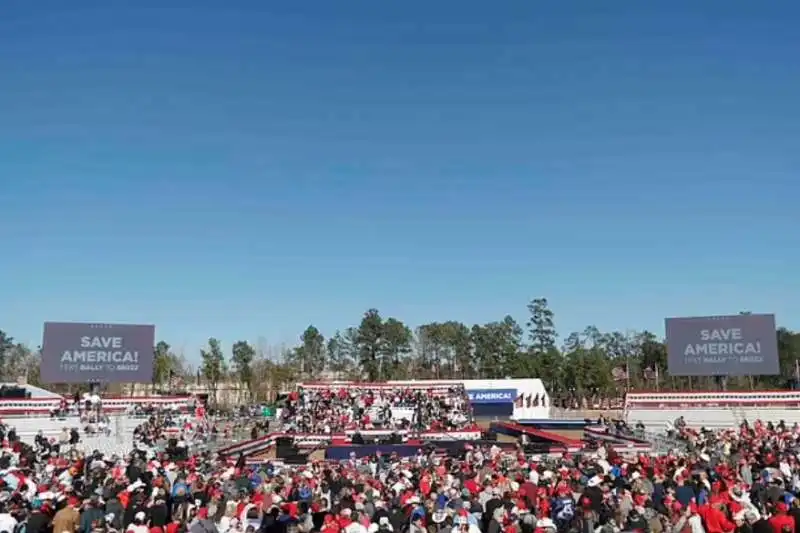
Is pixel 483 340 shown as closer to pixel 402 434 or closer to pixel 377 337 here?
pixel 377 337

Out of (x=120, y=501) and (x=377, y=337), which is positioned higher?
(x=377, y=337)

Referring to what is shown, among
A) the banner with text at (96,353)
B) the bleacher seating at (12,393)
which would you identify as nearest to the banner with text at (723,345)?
the banner with text at (96,353)

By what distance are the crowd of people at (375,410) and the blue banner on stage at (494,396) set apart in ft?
36.3

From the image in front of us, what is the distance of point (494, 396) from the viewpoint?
2391 inches

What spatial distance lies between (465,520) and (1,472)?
12.7 m

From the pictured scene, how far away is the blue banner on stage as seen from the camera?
6050cm

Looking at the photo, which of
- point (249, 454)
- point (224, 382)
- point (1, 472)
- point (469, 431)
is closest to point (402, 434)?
point (469, 431)

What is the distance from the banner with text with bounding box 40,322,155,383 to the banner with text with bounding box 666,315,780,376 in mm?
33420

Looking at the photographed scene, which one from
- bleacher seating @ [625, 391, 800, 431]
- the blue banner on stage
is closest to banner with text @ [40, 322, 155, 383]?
the blue banner on stage

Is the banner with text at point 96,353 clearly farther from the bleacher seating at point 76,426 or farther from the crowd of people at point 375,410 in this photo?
the crowd of people at point 375,410

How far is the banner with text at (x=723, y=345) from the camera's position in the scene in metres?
43.9

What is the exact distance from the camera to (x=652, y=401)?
45.8 metres

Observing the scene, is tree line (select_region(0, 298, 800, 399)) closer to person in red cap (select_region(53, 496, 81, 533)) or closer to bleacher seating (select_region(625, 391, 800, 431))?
bleacher seating (select_region(625, 391, 800, 431))

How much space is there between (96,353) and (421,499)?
112 ft
